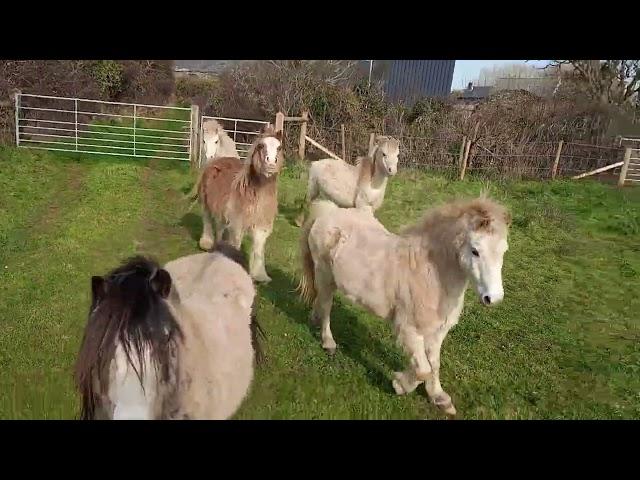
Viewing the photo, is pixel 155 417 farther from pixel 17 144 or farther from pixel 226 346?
pixel 17 144

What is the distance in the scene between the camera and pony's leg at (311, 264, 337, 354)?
512cm

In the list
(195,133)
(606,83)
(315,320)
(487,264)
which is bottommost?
(315,320)

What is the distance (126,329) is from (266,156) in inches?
191

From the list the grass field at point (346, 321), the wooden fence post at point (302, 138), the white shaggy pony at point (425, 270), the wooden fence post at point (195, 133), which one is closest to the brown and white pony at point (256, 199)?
the grass field at point (346, 321)

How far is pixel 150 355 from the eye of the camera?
2.04 m

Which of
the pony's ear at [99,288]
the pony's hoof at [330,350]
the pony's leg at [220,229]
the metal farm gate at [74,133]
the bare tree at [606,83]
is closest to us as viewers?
the pony's ear at [99,288]

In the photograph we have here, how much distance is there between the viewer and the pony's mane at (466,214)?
371cm

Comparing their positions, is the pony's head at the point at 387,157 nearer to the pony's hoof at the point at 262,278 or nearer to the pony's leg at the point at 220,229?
the pony's leg at the point at 220,229

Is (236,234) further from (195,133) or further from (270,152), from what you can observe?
(195,133)

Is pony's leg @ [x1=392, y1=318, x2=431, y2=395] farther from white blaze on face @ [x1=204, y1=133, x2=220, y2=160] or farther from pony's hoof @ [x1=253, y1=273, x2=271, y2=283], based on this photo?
white blaze on face @ [x1=204, y1=133, x2=220, y2=160]

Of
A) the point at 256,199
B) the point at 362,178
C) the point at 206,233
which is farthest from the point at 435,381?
the point at 362,178

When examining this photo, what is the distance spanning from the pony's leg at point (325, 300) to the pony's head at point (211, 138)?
655 centimetres

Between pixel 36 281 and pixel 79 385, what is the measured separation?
444 centimetres

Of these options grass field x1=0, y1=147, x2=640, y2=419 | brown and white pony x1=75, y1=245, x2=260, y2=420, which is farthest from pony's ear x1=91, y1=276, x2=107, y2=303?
grass field x1=0, y1=147, x2=640, y2=419
